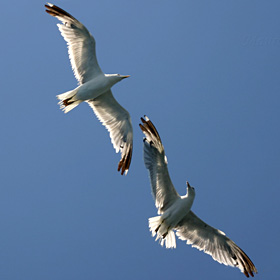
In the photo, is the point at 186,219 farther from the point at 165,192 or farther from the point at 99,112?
the point at 99,112

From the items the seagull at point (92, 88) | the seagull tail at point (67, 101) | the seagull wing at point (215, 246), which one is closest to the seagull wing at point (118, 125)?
the seagull at point (92, 88)

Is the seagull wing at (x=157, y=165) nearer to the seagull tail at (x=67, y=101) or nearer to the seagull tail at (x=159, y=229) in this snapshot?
the seagull tail at (x=159, y=229)

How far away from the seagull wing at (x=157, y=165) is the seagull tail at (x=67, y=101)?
1443mm

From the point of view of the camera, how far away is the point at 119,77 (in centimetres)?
1136

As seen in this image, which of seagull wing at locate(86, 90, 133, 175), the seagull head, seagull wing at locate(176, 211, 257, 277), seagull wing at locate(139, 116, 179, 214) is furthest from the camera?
→ seagull wing at locate(86, 90, 133, 175)

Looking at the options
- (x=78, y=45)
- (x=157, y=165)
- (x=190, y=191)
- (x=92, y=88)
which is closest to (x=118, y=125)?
(x=92, y=88)

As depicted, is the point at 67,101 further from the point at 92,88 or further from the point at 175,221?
the point at 175,221

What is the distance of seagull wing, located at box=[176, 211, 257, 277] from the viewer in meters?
11.3

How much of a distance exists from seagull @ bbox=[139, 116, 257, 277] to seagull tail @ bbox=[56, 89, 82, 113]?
1.48 m

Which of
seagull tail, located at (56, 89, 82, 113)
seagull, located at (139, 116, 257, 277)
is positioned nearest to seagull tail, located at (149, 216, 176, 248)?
seagull, located at (139, 116, 257, 277)

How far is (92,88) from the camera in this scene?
11188 mm

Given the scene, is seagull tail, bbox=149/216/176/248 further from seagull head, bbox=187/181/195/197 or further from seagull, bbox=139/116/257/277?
seagull head, bbox=187/181/195/197

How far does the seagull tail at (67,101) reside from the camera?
1114 centimetres

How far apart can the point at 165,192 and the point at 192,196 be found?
0.52 m
